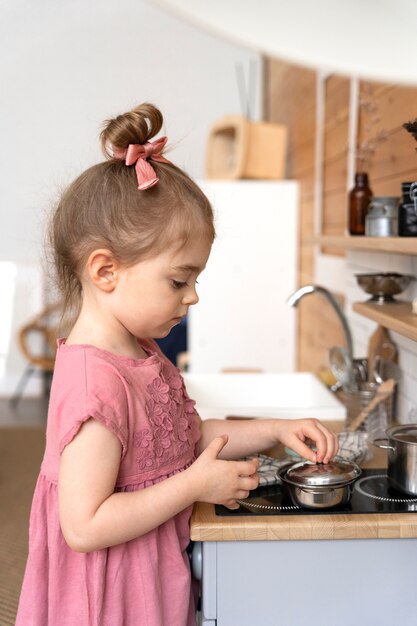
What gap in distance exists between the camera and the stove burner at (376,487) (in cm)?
113

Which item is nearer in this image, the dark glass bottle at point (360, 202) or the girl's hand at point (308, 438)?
the girl's hand at point (308, 438)

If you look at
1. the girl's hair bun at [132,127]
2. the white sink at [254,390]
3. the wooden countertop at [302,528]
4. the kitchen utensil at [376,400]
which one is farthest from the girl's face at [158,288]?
the white sink at [254,390]

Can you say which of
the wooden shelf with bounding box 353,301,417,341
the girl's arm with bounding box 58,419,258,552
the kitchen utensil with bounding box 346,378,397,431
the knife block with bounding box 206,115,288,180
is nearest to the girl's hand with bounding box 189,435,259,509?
the girl's arm with bounding box 58,419,258,552

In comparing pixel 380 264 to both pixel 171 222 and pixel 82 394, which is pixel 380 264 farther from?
pixel 82 394

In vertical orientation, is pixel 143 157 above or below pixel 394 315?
above

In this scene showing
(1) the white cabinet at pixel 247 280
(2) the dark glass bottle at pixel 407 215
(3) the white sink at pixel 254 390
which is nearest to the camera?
(2) the dark glass bottle at pixel 407 215

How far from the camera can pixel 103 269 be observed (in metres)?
1.03

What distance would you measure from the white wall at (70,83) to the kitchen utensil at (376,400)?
3.63 m

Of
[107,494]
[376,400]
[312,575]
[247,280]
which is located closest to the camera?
[107,494]

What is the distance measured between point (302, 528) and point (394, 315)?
50 centimetres

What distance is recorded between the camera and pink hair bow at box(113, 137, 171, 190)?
994 millimetres

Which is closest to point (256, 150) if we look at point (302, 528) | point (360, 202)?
point (360, 202)

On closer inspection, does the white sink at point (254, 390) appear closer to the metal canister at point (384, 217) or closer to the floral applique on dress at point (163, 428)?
the metal canister at point (384, 217)

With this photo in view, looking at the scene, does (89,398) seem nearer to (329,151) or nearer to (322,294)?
(322,294)
